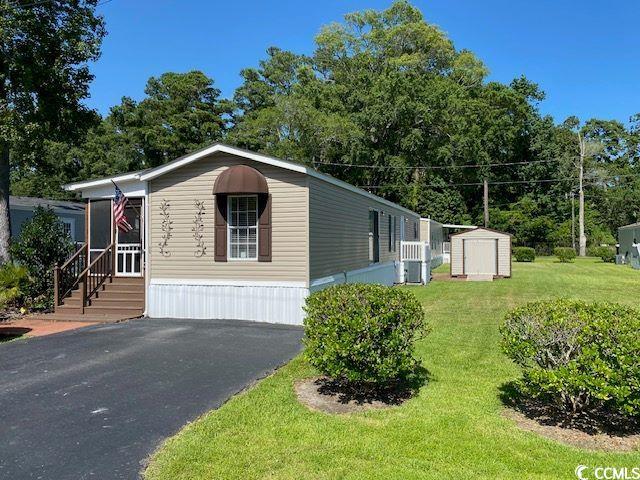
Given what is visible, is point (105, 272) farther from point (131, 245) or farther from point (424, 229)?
point (424, 229)

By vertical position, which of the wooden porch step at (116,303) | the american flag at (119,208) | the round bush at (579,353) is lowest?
the wooden porch step at (116,303)

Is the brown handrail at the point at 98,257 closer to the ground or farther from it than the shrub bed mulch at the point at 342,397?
farther from it

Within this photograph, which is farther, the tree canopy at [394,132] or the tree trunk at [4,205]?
the tree canopy at [394,132]

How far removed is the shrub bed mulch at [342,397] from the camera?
497 cm

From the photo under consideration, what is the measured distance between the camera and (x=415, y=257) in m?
19.1

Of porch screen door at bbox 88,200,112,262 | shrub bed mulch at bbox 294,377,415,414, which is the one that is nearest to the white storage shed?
porch screen door at bbox 88,200,112,262

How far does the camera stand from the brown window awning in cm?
970

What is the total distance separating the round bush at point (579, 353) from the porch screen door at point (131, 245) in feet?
29.4

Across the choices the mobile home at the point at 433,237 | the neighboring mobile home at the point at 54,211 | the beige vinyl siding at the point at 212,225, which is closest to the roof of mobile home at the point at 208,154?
the beige vinyl siding at the point at 212,225

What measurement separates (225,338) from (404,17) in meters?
40.7

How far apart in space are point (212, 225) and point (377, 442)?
23.0 ft

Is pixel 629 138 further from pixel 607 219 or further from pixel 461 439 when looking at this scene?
pixel 461 439

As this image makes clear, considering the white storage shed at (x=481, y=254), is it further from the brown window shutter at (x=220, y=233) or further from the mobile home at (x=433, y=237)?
the brown window shutter at (x=220, y=233)

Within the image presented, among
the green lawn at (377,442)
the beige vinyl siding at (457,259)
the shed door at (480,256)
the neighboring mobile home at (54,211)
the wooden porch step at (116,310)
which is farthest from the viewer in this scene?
the beige vinyl siding at (457,259)
